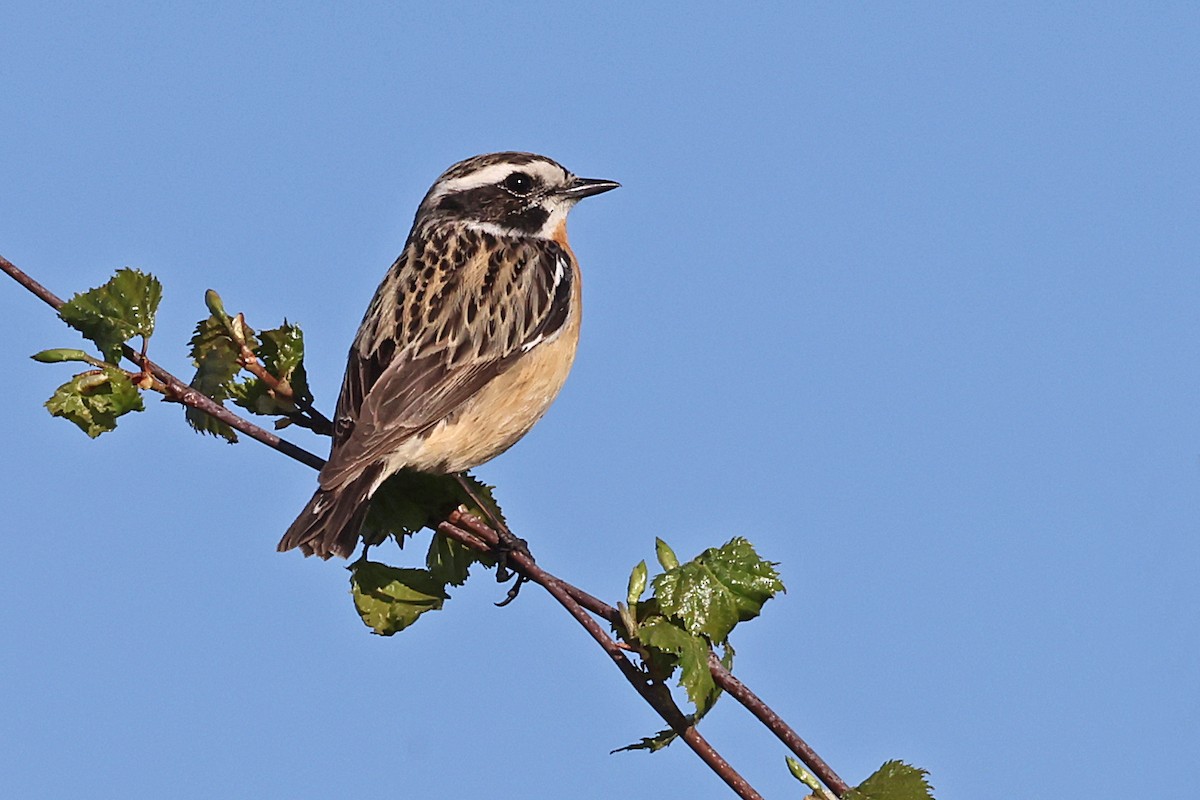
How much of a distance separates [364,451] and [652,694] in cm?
203

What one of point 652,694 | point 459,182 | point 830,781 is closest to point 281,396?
point 652,694

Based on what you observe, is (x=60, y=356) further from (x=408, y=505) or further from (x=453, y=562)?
(x=408, y=505)

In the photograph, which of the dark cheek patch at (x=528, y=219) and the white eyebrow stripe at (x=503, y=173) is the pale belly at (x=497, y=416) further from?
the white eyebrow stripe at (x=503, y=173)

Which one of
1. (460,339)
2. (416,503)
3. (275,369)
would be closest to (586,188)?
(460,339)

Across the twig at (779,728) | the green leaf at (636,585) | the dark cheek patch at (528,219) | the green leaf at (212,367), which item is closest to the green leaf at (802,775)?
the twig at (779,728)

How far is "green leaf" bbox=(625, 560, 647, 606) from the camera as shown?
3.97 metres

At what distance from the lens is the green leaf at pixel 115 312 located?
4.18 m

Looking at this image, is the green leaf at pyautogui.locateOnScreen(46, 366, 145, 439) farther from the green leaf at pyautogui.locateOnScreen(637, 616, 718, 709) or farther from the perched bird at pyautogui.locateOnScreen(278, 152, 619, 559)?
the green leaf at pyautogui.locateOnScreen(637, 616, 718, 709)

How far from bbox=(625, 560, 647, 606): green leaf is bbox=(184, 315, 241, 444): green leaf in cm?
137

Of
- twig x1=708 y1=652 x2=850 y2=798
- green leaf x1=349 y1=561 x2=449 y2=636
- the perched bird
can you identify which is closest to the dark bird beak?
the perched bird

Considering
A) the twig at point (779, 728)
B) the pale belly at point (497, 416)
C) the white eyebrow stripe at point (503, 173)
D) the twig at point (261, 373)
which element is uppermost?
the white eyebrow stripe at point (503, 173)

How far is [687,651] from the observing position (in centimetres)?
380

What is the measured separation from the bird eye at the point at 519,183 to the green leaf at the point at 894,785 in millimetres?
4561

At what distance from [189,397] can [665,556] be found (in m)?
1.46
